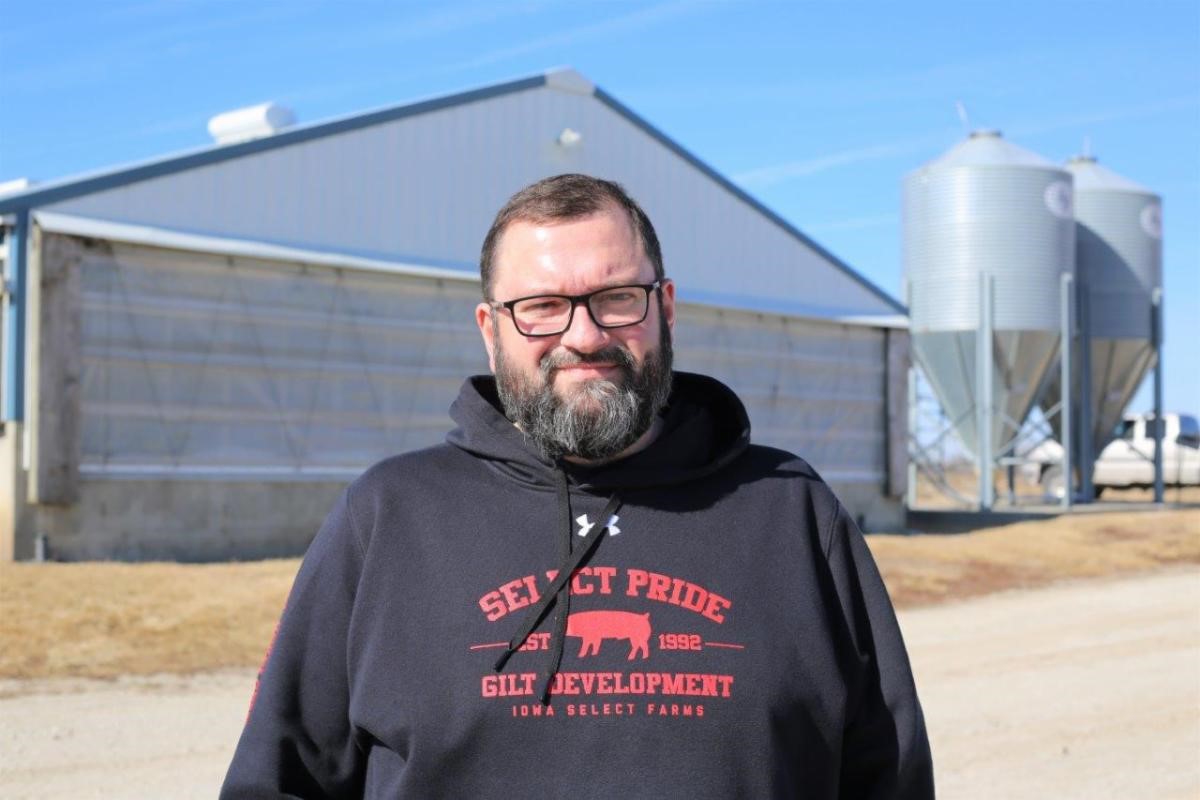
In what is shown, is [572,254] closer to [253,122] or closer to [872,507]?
[253,122]

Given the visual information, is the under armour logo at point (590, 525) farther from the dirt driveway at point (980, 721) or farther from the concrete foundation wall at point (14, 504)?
the concrete foundation wall at point (14, 504)

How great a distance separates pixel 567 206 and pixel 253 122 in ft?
62.2

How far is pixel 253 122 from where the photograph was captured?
20531mm

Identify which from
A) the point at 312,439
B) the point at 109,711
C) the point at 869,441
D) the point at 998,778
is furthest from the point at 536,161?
the point at 998,778

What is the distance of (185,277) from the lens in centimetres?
1733

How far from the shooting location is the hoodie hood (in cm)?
258

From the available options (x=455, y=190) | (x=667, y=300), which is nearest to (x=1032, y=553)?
(x=455, y=190)

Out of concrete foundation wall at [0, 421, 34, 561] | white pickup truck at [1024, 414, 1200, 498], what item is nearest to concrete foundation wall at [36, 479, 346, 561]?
concrete foundation wall at [0, 421, 34, 561]

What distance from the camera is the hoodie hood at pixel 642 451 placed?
2.58 m

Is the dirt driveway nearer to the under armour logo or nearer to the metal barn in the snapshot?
the under armour logo

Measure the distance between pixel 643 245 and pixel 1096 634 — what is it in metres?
12.6

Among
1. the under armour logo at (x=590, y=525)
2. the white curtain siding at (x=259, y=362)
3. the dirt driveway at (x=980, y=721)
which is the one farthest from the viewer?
the white curtain siding at (x=259, y=362)

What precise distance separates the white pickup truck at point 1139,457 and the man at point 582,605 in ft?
123

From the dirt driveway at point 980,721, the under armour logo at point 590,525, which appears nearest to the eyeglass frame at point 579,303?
the under armour logo at point 590,525
